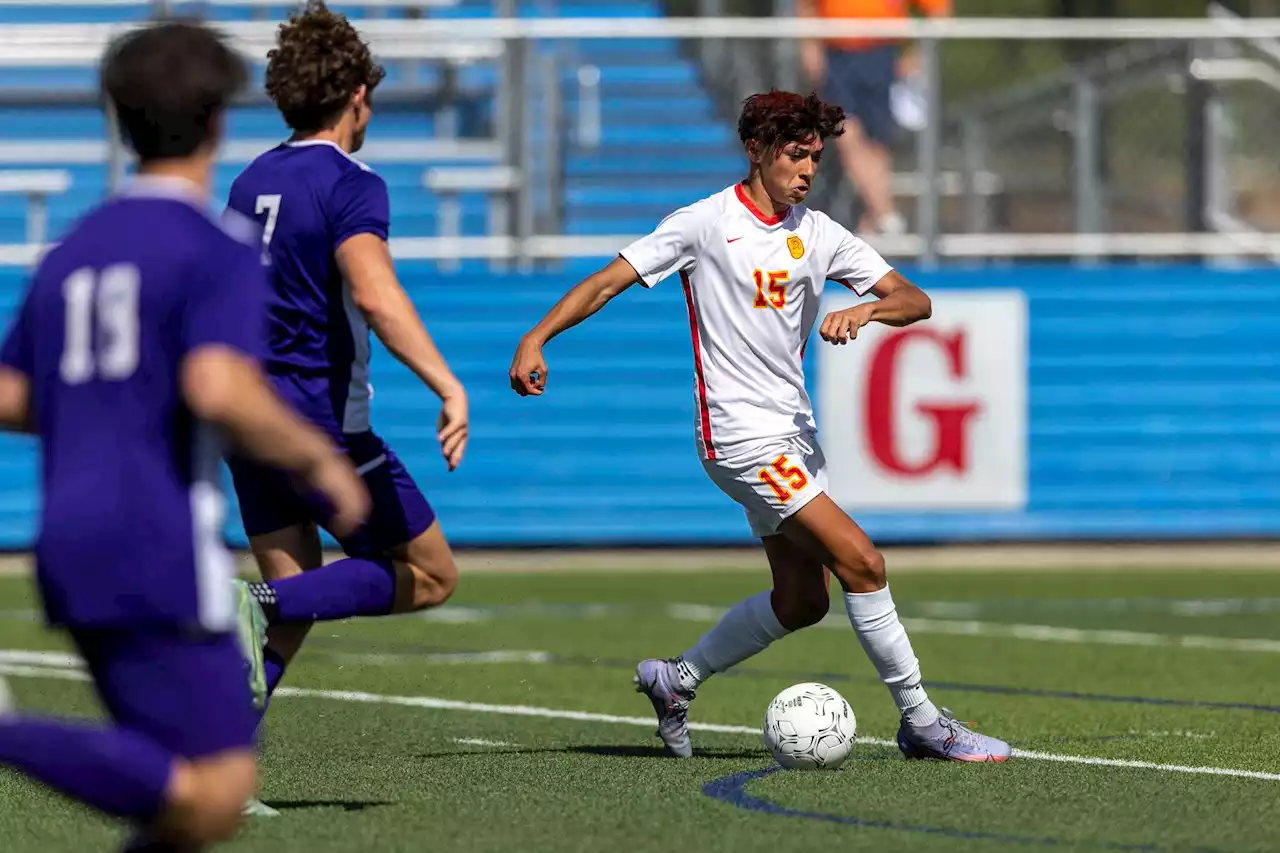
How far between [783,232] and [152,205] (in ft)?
11.7

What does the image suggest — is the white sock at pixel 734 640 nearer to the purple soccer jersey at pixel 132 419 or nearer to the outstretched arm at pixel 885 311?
the outstretched arm at pixel 885 311

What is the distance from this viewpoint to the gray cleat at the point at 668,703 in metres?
7.14

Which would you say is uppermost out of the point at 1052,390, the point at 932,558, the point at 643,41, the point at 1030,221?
the point at 643,41

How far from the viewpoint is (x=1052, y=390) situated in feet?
49.6

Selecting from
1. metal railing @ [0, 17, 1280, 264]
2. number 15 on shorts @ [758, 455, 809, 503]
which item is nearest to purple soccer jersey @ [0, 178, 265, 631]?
number 15 on shorts @ [758, 455, 809, 503]

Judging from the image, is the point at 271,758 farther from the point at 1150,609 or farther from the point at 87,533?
the point at 1150,609

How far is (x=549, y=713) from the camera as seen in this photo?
838 cm

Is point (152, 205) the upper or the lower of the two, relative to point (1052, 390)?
upper

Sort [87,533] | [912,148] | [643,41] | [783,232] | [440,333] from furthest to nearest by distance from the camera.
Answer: [643,41]
[912,148]
[440,333]
[783,232]
[87,533]

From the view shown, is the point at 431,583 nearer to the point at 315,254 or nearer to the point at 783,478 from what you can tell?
the point at 315,254

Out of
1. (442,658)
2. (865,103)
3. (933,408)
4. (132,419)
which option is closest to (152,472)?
(132,419)

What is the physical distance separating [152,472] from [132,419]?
95mm

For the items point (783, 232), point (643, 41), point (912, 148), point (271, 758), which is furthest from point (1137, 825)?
point (643, 41)

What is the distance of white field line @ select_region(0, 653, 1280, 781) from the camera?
676cm
